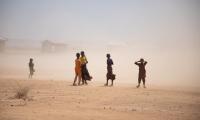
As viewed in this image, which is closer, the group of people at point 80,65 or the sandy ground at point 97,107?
the sandy ground at point 97,107

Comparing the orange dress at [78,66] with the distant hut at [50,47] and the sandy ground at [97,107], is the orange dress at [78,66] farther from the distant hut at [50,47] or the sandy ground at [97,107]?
the distant hut at [50,47]

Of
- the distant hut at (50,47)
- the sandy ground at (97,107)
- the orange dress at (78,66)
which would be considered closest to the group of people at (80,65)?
the orange dress at (78,66)

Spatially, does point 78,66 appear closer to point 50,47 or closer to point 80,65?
point 80,65

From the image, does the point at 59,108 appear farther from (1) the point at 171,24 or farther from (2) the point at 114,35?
(2) the point at 114,35

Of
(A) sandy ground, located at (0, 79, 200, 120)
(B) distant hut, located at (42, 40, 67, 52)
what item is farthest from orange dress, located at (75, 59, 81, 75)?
(B) distant hut, located at (42, 40, 67, 52)

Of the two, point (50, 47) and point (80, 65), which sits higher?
point (50, 47)

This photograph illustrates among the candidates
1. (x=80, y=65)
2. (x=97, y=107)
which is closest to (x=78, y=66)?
(x=80, y=65)

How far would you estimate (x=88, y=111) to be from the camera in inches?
459

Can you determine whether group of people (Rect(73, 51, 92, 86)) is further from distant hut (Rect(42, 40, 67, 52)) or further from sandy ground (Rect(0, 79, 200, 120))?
distant hut (Rect(42, 40, 67, 52))

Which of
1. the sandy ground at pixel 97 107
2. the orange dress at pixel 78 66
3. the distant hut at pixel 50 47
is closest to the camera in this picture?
the sandy ground at pixel 97 107

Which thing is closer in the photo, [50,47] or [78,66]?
[78,66]

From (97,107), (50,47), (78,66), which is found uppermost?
(50,47)

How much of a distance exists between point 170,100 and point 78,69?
21.8ft

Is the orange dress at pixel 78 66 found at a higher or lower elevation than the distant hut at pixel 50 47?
lower
